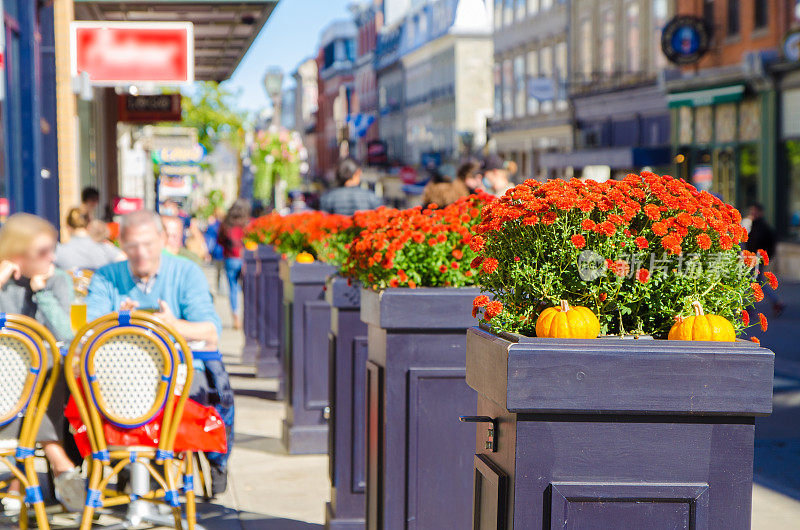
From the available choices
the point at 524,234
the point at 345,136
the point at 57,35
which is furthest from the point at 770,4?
the point at 345,136

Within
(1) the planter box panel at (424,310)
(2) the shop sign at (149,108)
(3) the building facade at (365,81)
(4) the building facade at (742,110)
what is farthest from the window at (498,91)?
(1) the planter box panel at (424,310)

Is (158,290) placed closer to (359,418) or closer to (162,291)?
(162,291)

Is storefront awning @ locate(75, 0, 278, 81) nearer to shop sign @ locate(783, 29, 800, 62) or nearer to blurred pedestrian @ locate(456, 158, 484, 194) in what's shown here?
blurred pedestrian @ locate(456, 158, 484, 194)

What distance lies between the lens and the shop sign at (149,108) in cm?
2475

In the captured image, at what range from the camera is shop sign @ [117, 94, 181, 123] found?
24.8 m

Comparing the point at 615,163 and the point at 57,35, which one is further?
the point at 615,163

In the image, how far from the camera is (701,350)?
9.91 feet

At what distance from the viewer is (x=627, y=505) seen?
→ 304 cm

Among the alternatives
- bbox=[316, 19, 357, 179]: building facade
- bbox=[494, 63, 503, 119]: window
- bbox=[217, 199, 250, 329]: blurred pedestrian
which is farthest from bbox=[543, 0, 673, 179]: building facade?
bbox=[316, 19, 357, 179]: building facade

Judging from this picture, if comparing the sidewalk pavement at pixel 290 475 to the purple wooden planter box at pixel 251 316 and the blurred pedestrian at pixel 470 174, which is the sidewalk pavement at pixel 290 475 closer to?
the purple wooden planter box at pixel 251 316

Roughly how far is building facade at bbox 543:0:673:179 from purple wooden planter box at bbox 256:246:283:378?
22.9 metres

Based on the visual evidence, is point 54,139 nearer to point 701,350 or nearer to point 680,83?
point 701,350

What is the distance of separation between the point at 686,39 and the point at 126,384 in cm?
2776

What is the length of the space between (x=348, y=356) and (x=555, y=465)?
3411mm
